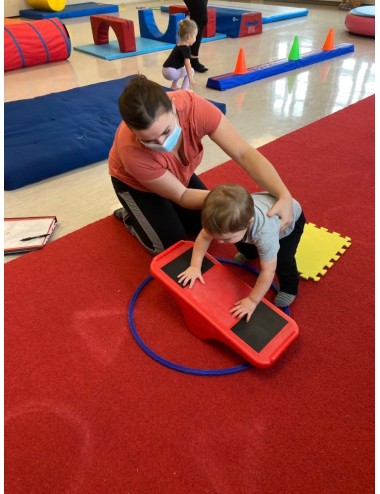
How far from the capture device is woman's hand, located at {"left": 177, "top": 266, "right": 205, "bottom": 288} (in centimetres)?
146

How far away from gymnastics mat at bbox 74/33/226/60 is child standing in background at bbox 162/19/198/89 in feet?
5.41

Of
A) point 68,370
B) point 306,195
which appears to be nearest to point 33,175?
point 68,370

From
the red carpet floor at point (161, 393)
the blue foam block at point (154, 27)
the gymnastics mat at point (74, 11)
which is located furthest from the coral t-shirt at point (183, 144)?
the gymnastics mat at point (74, 11)

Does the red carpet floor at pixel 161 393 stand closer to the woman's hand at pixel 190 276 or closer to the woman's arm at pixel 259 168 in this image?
the woman's hand at pixel 190 276

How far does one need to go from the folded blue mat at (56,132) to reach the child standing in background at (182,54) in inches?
21.7

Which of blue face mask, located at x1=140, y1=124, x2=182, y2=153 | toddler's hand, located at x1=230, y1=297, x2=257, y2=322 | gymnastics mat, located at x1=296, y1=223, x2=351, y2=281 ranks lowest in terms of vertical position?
gymnastics mat, located at x1=296, y1=223, x2=351, y2=281

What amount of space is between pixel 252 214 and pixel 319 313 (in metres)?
0.63

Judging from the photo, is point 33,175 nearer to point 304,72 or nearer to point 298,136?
point 298,136

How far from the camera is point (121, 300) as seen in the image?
1.64 m

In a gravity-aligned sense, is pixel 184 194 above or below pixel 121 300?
above

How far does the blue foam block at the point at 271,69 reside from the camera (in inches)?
152

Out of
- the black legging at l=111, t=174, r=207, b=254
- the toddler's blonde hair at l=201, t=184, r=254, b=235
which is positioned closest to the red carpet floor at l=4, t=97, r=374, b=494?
the black legging at l=111, t=174, r=207, b=254

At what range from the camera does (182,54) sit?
3439 millimetres

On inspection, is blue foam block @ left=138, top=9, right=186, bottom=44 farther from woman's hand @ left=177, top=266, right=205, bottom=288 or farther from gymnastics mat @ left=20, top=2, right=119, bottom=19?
woman's hand @ left=177, top=266, right=205, bottom=288
